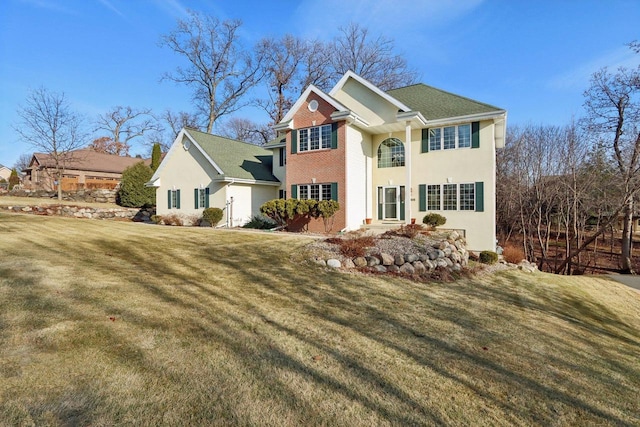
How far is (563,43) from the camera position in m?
15.3

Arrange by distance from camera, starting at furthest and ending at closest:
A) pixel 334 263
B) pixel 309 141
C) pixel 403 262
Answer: pixel 309 141 → pixel 403 262 → pixel 334 263

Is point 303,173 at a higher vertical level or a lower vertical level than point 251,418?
higher

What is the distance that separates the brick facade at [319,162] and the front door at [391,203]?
10.1ft

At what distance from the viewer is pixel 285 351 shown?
13.1 feet

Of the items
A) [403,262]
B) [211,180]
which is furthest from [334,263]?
[211,180]

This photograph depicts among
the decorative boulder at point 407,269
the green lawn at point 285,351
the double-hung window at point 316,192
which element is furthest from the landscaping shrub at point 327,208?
the green lawn at point 285,351

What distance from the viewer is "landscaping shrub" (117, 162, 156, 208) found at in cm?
2620

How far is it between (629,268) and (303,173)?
2000cm

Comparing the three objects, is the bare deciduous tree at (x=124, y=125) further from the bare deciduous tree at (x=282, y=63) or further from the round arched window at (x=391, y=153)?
the round arched window at (x=391, y=153)

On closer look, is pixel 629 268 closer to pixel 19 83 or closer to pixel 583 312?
pixel 583 312

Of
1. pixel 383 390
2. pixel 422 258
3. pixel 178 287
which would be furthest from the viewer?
pixel 422 258

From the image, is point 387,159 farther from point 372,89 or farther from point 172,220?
point 172,220

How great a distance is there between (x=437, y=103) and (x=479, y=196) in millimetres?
5805

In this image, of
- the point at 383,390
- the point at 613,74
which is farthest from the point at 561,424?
the point at 613,74
